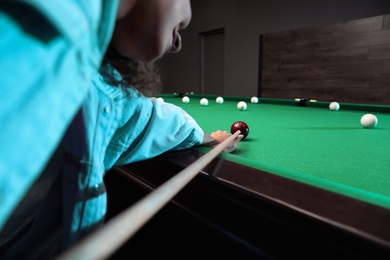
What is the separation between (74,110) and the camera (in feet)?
0.98

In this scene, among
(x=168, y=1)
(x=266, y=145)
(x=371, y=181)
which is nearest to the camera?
(x=168, y=1)

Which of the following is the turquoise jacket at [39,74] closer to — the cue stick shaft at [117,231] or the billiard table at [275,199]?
the cue stick shaft at [117,231]

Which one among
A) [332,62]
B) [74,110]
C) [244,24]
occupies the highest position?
[244,24]

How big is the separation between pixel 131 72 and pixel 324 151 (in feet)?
2.34

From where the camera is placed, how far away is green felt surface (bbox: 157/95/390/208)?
1.97 ft

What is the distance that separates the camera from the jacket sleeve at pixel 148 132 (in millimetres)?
702

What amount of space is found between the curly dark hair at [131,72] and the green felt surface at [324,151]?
39 centimetres

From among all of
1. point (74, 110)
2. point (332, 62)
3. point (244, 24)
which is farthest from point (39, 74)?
point (244, 24)

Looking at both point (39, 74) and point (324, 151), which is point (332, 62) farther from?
point (39, 74)

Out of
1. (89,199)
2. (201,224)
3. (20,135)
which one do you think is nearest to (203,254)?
(201,224)

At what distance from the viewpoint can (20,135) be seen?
0.23 m

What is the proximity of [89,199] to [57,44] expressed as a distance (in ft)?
1.28

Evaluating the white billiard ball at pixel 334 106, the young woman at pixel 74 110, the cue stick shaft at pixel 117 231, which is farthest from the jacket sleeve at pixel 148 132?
the white billiard ball at pixel 334 106

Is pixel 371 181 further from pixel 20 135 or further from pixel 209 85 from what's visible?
→ pixel 209 85
